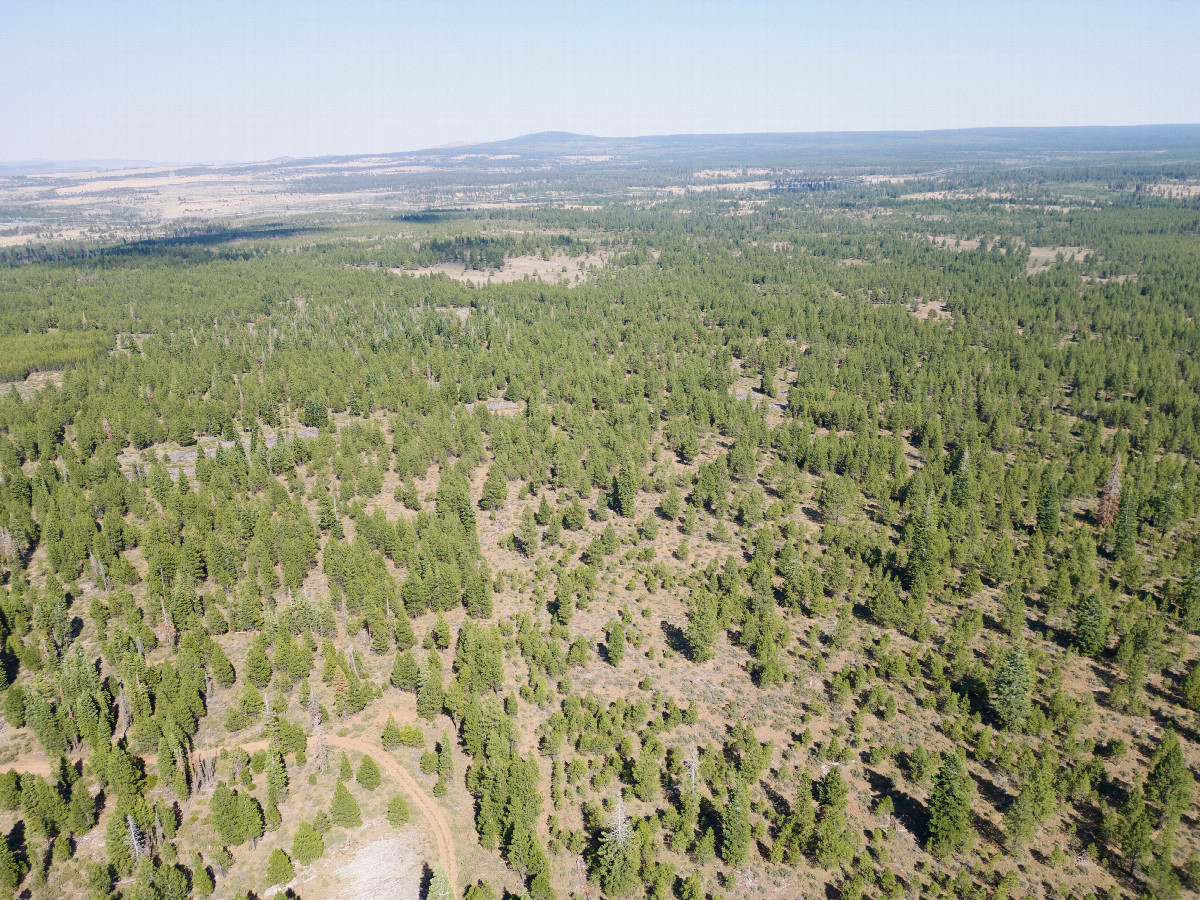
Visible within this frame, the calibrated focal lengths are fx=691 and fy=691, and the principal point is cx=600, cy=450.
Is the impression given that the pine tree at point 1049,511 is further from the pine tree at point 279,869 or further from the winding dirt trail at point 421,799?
the pine tree at point 279,869

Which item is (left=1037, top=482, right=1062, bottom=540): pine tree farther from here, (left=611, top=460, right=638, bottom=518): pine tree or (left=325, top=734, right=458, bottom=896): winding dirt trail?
(left=325, top=734, right=458, bottom=896): winding dirt trail

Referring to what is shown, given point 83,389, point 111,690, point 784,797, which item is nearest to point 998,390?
point 784,797

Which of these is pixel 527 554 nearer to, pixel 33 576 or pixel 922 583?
pixel 922 583

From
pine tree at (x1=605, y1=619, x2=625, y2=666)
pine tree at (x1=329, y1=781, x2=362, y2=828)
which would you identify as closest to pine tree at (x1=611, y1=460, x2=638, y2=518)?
pine tree at (x1=605, y1=619, x2=625, y2=666)

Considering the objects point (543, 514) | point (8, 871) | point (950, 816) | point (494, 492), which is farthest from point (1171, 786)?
point (8, 871)

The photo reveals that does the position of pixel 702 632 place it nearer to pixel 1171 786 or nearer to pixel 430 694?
pixel 430 694

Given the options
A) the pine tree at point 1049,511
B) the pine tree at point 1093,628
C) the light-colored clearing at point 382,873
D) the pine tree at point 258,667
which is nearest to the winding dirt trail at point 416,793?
the light-colored clearing at point 382,873
